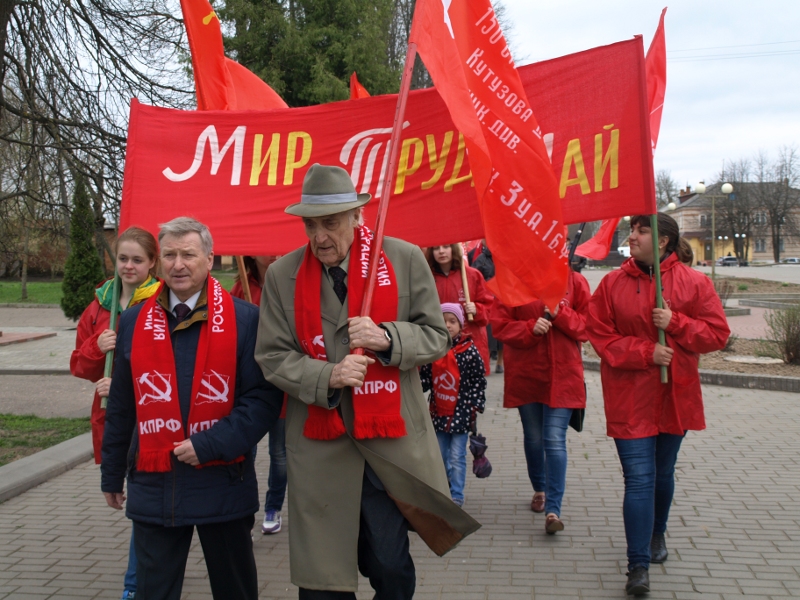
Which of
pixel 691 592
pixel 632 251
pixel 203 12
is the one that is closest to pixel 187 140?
pixel 203 12

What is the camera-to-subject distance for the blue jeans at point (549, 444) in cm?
527

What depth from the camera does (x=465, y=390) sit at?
18.4ft

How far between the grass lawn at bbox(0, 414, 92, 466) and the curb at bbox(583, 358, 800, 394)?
803 cm

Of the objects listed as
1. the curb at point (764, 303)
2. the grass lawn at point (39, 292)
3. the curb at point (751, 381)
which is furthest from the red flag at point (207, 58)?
the grass lawn at point (39, 292)

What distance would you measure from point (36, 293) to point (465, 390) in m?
34.9

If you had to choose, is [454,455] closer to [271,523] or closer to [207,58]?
[271,523]

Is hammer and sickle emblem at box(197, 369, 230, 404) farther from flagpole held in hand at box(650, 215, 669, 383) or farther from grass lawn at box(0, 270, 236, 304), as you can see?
Answer: grass lawn at box(0, 270, 236, 304)

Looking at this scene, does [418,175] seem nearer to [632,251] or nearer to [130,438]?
[632,251]

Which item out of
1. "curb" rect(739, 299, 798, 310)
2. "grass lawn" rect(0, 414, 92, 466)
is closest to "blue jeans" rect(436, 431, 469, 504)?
"grass lawn" rect(0, 414, 92, 466)

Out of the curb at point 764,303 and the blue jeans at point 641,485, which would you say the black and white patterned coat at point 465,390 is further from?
the curb at point 764,303

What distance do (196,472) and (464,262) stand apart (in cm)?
342

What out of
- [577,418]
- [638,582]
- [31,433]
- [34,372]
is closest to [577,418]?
[577,418]

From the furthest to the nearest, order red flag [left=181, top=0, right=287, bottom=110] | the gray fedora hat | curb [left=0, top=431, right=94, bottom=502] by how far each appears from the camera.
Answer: curb [left=0, top=431, right=94, bottom=502]
red flag [left=181, top=0, right=287, bottom=110]
the gray fedora hat

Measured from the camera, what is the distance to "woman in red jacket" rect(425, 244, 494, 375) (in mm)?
6059
